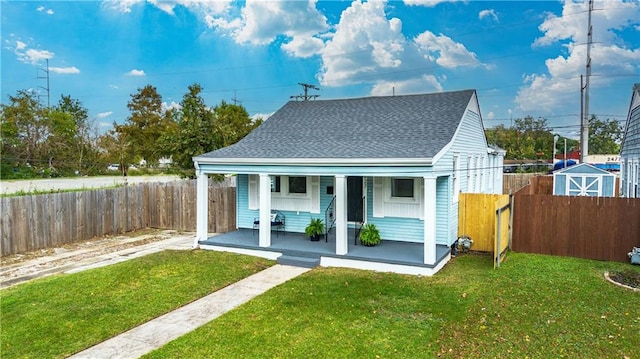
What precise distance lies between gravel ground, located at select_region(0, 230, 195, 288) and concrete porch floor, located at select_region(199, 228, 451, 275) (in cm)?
180

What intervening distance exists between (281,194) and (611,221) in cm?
934

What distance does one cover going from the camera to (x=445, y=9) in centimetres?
2356

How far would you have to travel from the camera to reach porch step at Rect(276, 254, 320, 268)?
10.1 meters

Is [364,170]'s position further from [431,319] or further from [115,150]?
[115,150]

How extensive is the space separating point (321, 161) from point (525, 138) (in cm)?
5684

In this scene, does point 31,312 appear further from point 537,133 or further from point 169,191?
point 537,133

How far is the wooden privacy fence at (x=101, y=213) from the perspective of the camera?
11.4 m

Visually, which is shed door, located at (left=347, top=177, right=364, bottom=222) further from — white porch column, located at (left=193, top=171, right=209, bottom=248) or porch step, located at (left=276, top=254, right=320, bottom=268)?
white porch column, located at (left=193, top=171, right=209, bottom=248)

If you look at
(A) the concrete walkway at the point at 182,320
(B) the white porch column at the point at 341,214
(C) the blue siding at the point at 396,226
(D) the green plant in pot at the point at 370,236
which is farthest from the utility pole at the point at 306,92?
(A) the concrete walkway at the point at 182,320

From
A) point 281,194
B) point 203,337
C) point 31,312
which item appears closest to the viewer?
point 203,337

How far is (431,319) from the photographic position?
652cm

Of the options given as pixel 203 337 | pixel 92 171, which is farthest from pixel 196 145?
pixel 92 171

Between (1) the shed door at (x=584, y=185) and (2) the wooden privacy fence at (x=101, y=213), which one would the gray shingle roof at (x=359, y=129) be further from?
(1) the shed door at (x=584, y=185)

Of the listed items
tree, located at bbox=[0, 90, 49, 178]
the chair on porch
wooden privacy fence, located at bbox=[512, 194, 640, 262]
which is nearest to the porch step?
the chair on porch
